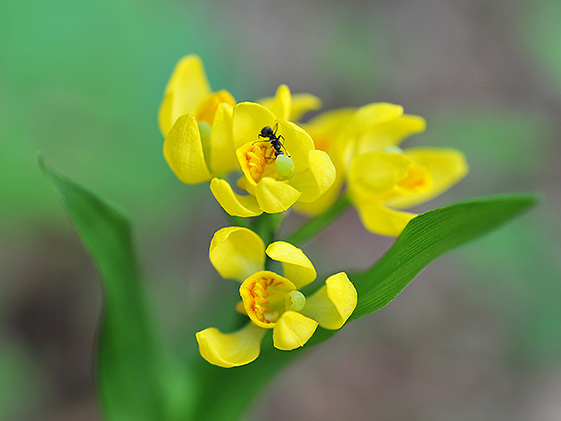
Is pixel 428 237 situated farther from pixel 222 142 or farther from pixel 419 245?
pixel 222 142

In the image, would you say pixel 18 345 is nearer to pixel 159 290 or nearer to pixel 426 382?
pixel 159 290

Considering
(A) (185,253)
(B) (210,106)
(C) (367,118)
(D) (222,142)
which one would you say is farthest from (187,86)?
(A) (185,253)

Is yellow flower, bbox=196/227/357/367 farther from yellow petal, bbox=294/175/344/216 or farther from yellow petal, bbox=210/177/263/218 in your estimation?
yellow petal, bbox=294/175/344/216

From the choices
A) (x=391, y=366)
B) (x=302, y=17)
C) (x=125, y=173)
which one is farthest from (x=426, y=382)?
(x=302, y=17)

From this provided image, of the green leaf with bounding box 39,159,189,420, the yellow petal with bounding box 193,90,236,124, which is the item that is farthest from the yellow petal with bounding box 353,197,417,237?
the green leaf with bounding box 39,159,189,420

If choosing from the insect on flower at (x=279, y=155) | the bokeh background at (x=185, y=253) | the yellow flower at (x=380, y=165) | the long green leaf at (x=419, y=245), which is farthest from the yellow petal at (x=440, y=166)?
the bokeh background at (x=185, y=253)

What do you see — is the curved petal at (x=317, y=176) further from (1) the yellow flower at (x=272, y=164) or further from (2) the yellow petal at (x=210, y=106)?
(2) the yellow petal at (x=210, y=106)
